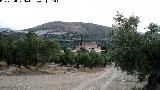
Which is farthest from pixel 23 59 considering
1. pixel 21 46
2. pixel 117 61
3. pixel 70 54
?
pixel 117 61

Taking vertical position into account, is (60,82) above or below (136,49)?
below

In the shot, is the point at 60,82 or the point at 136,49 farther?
the point at 60,82

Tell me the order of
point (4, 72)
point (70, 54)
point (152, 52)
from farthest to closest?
point (70, 54)
point (4, 72)
point (152, 52)

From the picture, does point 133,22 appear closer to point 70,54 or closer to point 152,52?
point 152,52

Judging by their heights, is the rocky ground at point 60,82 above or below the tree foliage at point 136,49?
below

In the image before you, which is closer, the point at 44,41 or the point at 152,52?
the point at 152,52

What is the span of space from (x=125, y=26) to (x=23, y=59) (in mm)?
55861

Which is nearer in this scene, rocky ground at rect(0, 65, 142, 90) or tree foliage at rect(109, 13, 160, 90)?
tree foliage at rect(109, 13, 160, 90)

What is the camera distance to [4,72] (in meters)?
80.8

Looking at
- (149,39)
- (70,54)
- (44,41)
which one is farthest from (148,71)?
(70,54)

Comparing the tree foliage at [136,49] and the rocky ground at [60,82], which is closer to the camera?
the tree foliage at [136,49]

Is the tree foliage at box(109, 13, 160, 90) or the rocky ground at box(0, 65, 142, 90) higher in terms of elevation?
the tree foliage at box(109, 13, 160, 90)

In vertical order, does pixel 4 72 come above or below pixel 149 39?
below

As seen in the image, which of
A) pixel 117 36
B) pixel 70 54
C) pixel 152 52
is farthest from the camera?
pixel 70 54
